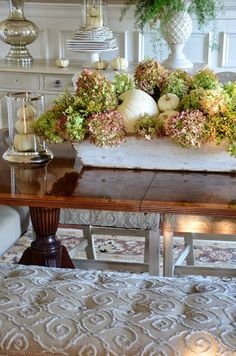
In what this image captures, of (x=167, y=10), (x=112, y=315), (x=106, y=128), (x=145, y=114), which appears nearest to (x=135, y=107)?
(x=145, y=114)

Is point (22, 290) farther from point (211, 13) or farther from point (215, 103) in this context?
point (211, 13)

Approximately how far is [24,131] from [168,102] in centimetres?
46

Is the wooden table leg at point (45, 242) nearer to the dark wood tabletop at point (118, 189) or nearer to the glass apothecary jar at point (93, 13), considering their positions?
the dark wood tabletop at point (118, 189)

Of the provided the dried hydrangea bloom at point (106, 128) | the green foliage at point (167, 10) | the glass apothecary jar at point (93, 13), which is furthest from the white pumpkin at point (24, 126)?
the glass apothecary jar at point (93, 13)

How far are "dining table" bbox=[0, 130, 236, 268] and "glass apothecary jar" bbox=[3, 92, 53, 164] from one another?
28mm

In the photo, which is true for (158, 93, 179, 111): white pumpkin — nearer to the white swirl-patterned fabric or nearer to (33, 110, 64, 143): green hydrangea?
(33, 110, 64, 143): green hydrangea

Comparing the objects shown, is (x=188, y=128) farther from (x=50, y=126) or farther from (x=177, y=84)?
(x=50, y=126)

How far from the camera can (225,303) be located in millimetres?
1467

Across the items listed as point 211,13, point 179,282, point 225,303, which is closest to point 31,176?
point 179,282

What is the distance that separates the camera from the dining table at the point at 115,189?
155 centimetres

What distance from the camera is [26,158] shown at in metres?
1.89

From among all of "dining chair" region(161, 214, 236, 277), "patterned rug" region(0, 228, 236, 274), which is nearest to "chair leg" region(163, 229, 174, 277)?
"dining chair" region(161, 214, 236, 277)

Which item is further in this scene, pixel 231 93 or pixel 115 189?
pixel 231 93

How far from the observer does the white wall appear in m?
3.85
